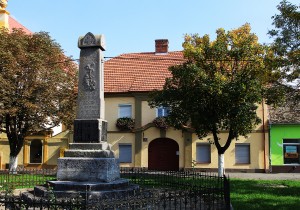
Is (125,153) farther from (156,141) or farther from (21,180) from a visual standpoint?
(21,180)

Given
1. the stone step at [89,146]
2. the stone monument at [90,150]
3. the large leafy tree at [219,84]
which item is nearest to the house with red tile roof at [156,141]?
the large leafy tree at [219,84]

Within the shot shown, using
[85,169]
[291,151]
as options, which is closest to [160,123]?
[291,151]

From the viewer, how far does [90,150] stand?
12.4 m

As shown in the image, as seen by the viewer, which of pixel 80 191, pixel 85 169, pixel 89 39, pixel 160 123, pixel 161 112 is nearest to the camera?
pixel 80 191

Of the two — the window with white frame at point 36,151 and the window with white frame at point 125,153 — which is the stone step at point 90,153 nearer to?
the window with white frame at point 125,153

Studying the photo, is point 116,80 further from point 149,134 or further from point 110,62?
point 149,134

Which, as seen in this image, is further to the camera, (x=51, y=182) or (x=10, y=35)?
(x=10, y=35)

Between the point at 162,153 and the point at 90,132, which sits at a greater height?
the point at 90,132

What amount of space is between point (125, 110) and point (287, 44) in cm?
1670

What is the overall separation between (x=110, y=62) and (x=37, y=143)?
961 cm

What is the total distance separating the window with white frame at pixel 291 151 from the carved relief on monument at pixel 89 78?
20535 millimetres

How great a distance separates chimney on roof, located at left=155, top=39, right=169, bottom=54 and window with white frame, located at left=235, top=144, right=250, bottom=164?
36.2ft

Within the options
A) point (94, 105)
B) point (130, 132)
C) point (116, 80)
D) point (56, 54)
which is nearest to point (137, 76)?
point (116, 80)

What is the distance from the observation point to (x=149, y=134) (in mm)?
30406
